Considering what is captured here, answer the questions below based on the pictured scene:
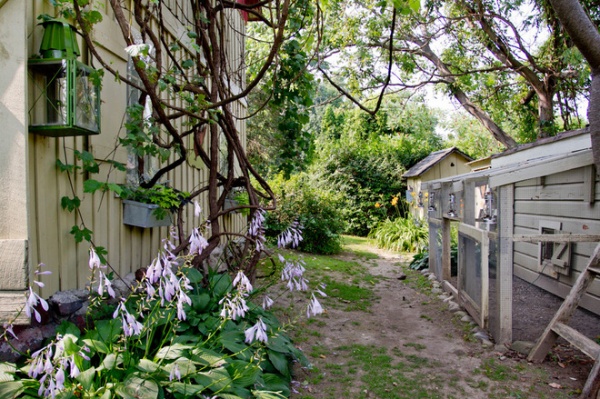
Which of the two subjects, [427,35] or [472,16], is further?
[427,35]

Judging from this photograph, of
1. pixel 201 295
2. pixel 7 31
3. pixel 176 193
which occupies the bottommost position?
pixel 201 295

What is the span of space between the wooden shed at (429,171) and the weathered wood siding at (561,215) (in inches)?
244

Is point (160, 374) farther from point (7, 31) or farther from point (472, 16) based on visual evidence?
point (472, 16)

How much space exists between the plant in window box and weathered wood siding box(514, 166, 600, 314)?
4.49 m

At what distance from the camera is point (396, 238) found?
42.0 feet

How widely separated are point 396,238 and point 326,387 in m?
9.52

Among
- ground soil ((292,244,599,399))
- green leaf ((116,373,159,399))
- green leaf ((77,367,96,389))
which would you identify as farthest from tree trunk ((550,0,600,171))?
green leaf ((77,367,96,389))

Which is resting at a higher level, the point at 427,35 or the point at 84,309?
the point at 427,35

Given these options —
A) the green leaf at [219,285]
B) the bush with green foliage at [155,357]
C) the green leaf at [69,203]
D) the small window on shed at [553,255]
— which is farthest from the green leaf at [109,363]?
the small window on shed at [553,255]

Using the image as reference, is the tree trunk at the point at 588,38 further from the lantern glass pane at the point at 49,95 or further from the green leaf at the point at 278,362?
the lantern glass pane at the point at 49,95

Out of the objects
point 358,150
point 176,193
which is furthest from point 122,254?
point 358,150

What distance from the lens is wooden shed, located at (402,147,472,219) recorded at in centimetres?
1449

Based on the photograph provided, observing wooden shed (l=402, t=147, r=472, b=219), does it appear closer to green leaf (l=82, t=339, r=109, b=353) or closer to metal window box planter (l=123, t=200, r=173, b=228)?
metal window box planter (l=123, t=200, r=173, b=228)

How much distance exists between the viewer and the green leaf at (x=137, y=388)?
2.09m
